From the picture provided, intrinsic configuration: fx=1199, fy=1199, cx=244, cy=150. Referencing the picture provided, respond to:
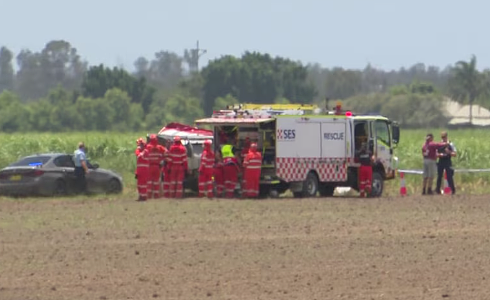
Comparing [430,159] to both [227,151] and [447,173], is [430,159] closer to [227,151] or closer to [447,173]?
[447,173]

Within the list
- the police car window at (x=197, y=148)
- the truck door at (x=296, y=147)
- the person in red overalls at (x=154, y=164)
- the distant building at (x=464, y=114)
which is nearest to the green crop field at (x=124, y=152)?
the police car window at (x=197, y=148)

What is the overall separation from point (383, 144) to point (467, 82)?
81377mm

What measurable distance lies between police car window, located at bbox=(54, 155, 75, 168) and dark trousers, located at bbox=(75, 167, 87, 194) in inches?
11.2

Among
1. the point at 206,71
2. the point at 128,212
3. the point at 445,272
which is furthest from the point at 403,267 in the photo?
the point at 206,71

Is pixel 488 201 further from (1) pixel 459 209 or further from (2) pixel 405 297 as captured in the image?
(2) pixel 405 297

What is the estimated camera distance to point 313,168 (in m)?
31.0

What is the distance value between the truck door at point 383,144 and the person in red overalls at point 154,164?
5.97m

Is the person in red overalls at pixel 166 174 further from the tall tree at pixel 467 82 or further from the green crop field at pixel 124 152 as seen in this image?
the tall tree at pixel 467 82

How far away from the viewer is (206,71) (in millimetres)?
103375

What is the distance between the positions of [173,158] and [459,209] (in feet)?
24.0

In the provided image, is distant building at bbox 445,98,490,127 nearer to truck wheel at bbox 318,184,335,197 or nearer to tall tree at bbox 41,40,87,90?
truck wheel at bbox 318,184,335,197

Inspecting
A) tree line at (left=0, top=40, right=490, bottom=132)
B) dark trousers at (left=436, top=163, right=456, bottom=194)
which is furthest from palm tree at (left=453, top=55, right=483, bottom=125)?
dark trousers at (left=436, top=163, right=456, bottom=194)

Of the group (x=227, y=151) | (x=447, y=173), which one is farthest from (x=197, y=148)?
(x=447, y=173)

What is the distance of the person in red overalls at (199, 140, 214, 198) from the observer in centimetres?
2994
